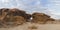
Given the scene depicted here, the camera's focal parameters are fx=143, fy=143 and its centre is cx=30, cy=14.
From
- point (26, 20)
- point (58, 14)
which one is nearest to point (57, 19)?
point (58, 14)

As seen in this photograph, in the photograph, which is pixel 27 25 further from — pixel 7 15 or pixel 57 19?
pixel 57 19

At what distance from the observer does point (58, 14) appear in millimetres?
1464

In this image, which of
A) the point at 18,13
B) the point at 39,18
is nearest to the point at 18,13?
the point at 18,13

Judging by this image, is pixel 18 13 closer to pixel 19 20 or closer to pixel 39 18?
pixel 19 20

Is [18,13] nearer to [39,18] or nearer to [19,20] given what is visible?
[19,20]

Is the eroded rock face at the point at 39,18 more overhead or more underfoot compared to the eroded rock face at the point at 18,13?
more underfoot

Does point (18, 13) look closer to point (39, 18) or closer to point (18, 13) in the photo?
point (18, 13)

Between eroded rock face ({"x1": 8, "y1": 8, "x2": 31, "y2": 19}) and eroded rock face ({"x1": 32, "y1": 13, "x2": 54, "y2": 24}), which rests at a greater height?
eroded rock face ({"x1": 8, "y1": 8, "x2": 31, "y2": 19})

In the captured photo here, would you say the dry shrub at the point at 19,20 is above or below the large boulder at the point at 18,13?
below

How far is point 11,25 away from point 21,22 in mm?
91

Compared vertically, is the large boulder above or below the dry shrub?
above

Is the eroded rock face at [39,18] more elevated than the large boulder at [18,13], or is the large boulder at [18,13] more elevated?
the large boulder at [18,13]

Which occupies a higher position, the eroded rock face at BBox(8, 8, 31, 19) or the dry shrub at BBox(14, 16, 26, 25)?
the eroded rock face at BBox(8, 8, 31, 19)

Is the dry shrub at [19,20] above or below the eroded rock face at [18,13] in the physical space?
below
